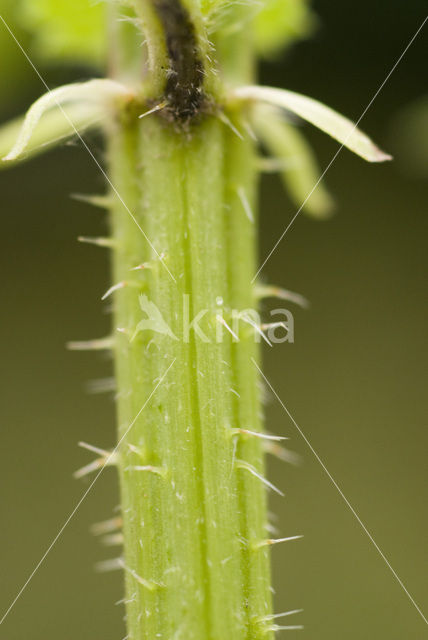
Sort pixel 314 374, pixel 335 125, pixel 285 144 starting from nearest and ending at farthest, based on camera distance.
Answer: pixel 335 125, pixel 285 144, pixel 314 374

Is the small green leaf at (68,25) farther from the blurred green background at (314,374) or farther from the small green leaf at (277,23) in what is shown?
the blurred green background at (314,374)

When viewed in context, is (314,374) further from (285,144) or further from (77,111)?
(77,111)

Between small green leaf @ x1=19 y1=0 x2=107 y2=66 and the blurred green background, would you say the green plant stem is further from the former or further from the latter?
the blurred green background

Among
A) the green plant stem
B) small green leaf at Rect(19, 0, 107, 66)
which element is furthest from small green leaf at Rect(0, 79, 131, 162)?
small green leaf at Rect(19, 0, 107, 66)

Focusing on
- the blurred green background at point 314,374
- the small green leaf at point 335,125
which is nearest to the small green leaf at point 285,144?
the small green leaf at point 335,125

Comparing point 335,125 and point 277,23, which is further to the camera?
point 277,23

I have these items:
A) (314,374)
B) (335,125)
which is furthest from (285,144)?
(314,374)

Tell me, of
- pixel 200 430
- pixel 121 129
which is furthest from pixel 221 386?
pixel 121 129
